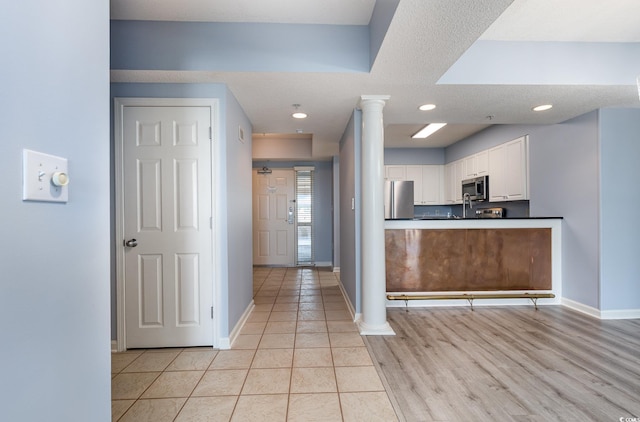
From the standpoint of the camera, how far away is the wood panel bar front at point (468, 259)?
3.70 meters

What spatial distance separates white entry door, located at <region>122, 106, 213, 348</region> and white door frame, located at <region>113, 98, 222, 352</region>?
3 cm

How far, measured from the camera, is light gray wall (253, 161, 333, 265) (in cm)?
651

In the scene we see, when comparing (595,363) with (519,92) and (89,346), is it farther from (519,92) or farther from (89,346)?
(89,346)

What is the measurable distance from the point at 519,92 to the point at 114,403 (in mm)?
3954

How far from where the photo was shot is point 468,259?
12.2 feet

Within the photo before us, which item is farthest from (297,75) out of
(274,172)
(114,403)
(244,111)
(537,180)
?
(274,172)

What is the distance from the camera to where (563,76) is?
258 centimetres

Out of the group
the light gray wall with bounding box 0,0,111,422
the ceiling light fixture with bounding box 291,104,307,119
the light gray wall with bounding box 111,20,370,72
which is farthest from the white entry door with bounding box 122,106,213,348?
the light gray wall with bounding box 0,0,111,422

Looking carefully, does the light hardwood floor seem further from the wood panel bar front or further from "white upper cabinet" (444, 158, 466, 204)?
"white upper cabinet" (444, 158, 466, 204)

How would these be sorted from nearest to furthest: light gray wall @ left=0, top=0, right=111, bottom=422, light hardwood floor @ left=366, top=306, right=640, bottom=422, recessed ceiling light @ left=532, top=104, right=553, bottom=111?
light gray wall @ left=0, top=0, right=111, bottom=422 → light hardwood floor @ left=366, top=306, right=640, bottom=422 → recessed ceiling light @ left=532, top=104, right=553, bottom=111

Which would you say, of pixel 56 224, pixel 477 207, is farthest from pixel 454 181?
pixel 56 224

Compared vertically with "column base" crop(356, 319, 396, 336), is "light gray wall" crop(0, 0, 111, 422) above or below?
above

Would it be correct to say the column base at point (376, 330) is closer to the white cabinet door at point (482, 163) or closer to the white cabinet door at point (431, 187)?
the white cabinet door at point (482, 163)

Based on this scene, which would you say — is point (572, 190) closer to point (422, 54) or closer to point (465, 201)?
point (465, 201)
